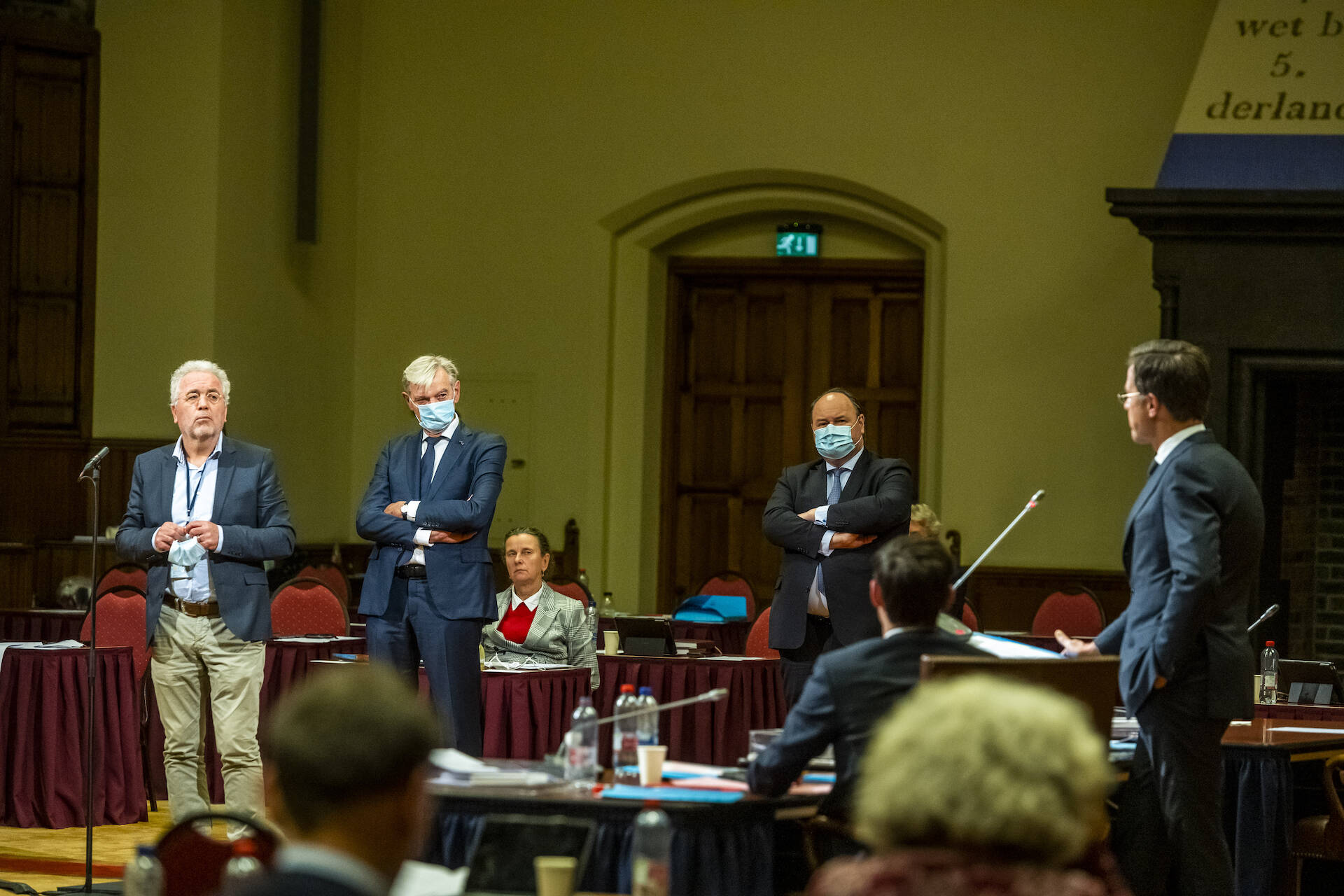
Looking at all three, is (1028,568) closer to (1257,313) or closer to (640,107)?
(1257,313)

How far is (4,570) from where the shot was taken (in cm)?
888

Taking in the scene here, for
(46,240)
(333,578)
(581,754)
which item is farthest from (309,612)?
(581,754)

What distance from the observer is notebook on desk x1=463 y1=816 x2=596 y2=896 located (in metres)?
2.78

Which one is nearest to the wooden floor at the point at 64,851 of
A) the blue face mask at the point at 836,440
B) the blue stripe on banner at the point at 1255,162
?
the blue face mask at the point at 836,440

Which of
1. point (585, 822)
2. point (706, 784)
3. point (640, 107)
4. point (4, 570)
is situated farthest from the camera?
point (640, 107)

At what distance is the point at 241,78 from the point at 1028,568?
18.1 feet

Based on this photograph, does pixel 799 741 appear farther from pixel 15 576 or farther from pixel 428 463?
pixel 15 576

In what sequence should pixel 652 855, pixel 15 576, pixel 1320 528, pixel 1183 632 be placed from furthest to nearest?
pixel 1320 528 → pixel 15 576 → pixel 1183 632 → pixel 652 855

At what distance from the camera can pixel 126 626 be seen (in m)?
6.80

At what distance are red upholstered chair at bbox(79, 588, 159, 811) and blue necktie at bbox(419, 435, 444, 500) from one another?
2069mm

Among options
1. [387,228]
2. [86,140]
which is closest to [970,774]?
[86,140]

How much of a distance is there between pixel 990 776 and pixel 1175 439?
2202 mm

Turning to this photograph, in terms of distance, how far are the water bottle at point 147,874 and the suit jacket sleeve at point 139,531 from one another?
2510mm

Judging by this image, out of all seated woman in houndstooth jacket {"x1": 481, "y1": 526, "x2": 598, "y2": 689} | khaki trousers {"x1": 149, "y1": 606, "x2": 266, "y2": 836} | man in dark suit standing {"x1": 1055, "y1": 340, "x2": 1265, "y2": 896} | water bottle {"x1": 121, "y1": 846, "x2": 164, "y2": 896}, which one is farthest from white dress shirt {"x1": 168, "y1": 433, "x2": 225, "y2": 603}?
man in dark suit standing {"x1": 1055, "y1": 340, "x2": 1265, "y2": 896}
